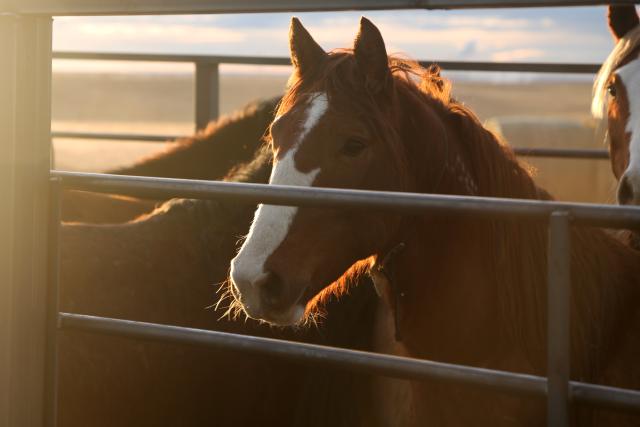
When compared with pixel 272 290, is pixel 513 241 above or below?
above

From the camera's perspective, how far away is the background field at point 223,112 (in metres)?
13.1

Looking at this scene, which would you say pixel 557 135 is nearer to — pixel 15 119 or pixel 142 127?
pixel 15 119

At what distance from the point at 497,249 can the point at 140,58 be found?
399 centimetres

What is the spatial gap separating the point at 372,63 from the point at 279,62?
10.2 ft

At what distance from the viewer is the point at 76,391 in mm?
2516

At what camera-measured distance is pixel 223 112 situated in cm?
3562

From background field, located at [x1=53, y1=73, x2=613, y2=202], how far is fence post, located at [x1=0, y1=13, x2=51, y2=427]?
10.5m

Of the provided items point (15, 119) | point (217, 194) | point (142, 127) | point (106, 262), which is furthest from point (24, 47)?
point (142, 127)

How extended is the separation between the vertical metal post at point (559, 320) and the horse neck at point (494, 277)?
664mm

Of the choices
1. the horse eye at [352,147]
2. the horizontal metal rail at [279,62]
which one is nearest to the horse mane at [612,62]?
the horizontal metal rail at [279,62]

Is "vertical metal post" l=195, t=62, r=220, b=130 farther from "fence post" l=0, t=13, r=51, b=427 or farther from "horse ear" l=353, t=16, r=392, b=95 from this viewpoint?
"fence post" l=0, t=13, r=51, b=427

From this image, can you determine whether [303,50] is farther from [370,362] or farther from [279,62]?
[279,62]

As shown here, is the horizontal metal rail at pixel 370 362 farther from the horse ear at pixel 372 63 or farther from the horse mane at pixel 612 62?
the horse mane at pixel 612 62

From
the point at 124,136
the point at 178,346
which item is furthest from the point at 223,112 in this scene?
the point at 178,346
